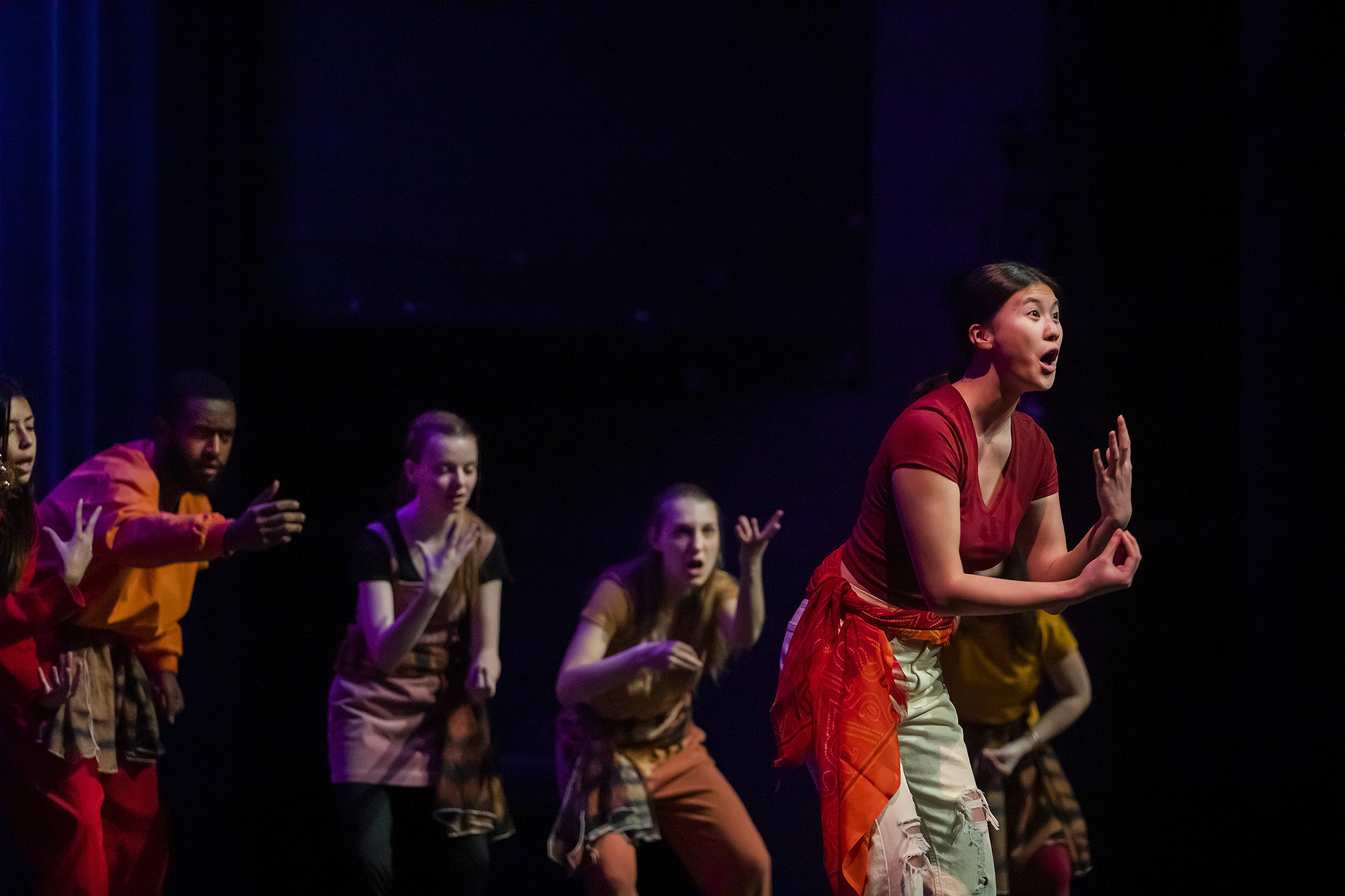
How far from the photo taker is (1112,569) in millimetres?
2162

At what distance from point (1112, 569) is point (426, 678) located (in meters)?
1.75

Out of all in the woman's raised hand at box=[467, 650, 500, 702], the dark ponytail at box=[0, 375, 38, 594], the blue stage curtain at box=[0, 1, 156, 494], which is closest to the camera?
the dark ponytail at box=[0, 375, 38, 594]

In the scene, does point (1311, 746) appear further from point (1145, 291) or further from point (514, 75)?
point (514, 75)

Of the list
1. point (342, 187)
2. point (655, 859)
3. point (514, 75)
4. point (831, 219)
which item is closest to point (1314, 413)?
point (831, 219)

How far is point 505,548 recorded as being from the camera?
4195 mm

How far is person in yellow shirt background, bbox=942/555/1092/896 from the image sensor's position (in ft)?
10.8

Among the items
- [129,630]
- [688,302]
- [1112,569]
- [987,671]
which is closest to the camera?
[1112,569]

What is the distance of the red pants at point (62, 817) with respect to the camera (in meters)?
2.94

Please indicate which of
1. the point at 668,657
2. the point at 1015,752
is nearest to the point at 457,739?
the point at 668,657

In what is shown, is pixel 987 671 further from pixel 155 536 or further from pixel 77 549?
pixel 77 549

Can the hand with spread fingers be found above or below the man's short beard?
below

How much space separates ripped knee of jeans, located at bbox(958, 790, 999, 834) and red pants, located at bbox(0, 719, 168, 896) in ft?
6.15

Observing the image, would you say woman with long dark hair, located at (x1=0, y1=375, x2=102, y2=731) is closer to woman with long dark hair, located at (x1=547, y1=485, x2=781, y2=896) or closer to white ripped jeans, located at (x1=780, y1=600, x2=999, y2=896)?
woman with long dark hair, located at (x1=547, y1=485, x2=781, y2=896)

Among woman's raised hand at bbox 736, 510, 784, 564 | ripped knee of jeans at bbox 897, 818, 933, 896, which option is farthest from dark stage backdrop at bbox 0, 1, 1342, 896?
ripped knee of jeans at bbox 897, 818, 933, 896
